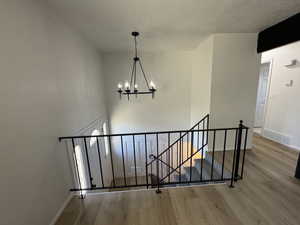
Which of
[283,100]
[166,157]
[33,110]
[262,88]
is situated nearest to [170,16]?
[33,110]

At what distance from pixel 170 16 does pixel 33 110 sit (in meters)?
2.31

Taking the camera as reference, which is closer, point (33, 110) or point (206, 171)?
point (33, 110)

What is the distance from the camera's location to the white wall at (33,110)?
1143 millimetres

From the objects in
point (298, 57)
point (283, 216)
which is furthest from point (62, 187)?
point (298, 57)

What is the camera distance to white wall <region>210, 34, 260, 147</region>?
9.35ft

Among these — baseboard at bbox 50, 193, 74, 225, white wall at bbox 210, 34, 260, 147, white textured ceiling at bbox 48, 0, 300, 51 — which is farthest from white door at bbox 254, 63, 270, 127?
baseboard at bbox 50, 193, 74, 225

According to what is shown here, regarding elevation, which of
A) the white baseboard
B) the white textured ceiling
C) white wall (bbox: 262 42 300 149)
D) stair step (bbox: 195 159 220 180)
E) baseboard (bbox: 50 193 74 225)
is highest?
the white textured ceiling

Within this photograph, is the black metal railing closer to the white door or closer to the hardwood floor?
the hardwood floor

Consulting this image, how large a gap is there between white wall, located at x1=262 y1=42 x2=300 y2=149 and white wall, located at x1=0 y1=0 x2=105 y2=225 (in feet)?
16.0

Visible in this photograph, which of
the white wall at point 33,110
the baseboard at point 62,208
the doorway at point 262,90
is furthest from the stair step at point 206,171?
the doorway at point 262,90

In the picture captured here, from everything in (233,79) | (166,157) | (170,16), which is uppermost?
(170,16)

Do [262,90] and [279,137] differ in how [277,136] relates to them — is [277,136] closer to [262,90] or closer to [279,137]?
[279,137]

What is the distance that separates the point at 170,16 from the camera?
6.86 feet

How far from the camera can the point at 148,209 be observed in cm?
173
